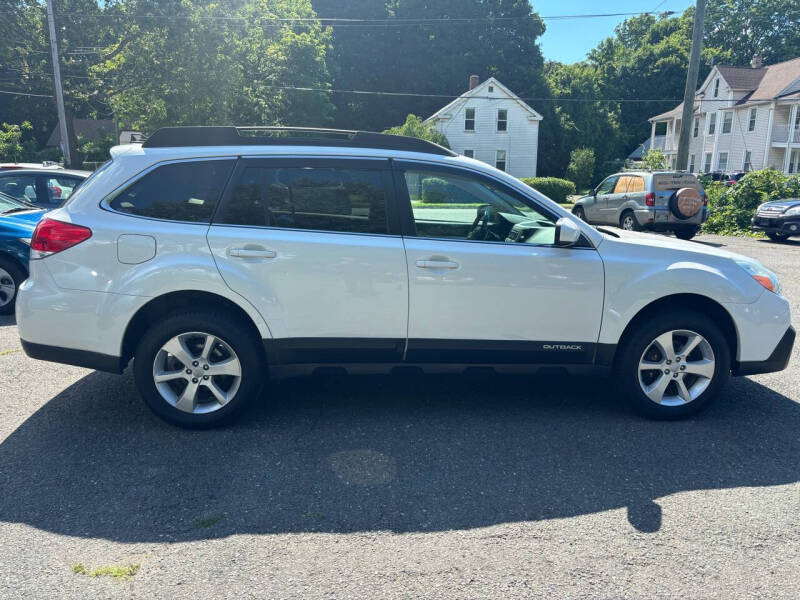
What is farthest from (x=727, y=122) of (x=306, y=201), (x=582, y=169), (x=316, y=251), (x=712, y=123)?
(x=316, y=251)

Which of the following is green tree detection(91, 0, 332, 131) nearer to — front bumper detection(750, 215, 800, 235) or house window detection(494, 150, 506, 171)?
house window detection(494, 150, 506, 171)

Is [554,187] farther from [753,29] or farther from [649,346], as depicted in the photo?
[753,29]

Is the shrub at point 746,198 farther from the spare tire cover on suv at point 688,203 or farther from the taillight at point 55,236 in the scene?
the taillight at point 55,236

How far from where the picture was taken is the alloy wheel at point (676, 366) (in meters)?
4.32

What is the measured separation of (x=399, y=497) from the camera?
3379mm

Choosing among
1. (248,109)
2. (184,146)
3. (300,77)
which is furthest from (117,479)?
(300,77)

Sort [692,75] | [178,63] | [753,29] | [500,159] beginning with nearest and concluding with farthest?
[692,75] → [178,63] → [500,159] → [753,29]

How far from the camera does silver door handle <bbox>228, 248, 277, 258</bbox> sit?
4.00 meters

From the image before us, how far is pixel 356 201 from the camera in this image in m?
4.18

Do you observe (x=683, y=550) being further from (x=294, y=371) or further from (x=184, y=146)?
(x=184, y=146)

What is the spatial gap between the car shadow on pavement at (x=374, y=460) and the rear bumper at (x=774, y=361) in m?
0.38

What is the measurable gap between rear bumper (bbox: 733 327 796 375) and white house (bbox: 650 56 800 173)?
116 ft

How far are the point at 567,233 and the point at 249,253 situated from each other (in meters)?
2.04

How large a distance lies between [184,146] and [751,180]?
734 inches
